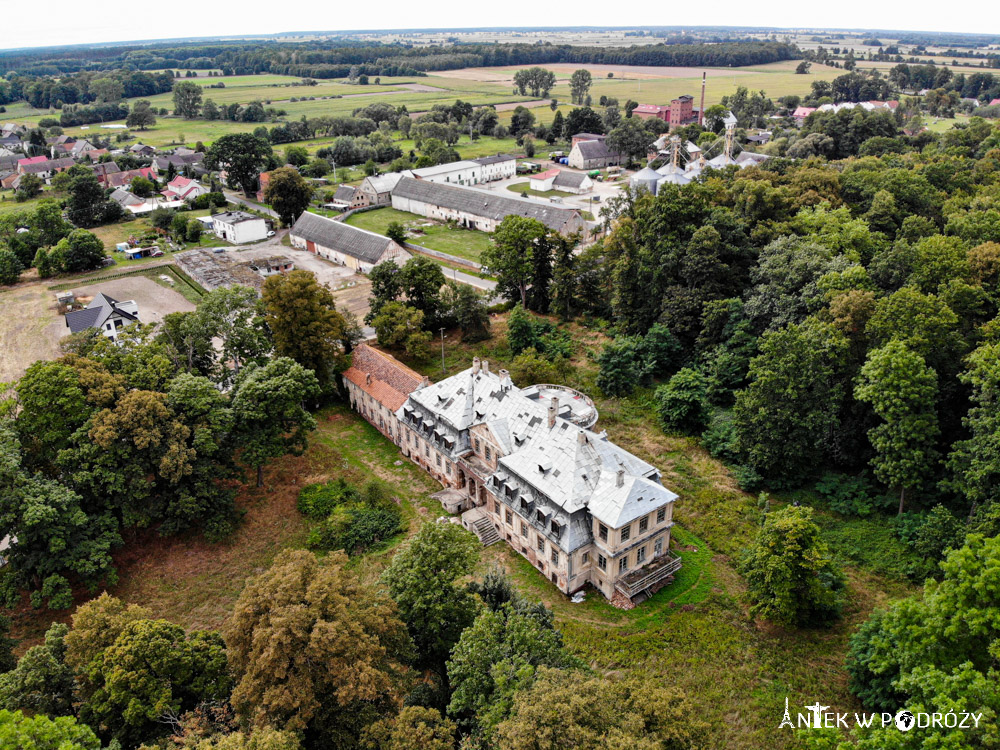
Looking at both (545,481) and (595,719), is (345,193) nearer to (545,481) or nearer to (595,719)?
(545,481)

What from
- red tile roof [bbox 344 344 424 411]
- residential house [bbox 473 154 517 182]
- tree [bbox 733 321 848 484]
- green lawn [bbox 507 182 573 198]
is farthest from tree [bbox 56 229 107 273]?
tree [bbox 733 321 848 484]

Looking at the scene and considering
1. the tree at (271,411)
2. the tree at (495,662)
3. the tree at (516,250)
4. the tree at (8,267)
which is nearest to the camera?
the tree at (495,662)

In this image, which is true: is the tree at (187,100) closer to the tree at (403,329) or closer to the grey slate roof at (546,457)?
the tree at (403,329)

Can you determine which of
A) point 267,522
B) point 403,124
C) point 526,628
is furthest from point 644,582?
point 403,124

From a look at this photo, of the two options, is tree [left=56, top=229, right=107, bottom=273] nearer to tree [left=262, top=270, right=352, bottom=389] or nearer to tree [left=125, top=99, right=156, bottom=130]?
tree [left=262, top=270, right=352, bottom=389]

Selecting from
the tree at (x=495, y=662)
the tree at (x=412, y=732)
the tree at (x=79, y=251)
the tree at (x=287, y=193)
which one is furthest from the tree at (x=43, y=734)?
the tree at (x=287, y=193)

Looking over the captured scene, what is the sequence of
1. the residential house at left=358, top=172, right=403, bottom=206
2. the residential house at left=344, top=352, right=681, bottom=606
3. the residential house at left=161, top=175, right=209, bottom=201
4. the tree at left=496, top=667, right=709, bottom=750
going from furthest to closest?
1. the residential house at left=161, top=175, right=209, bottom=201
2. the residential house at left=358, top=172, right=403, bottom=206
3. the residential house at left=344, top=352, right=681, bottom=606
4. the tree at left=496, top=667, right=709, bottom=750
